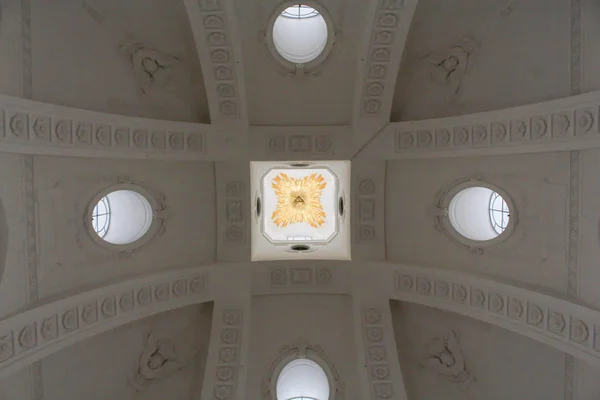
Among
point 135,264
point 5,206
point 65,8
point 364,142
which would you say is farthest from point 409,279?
point 65,8

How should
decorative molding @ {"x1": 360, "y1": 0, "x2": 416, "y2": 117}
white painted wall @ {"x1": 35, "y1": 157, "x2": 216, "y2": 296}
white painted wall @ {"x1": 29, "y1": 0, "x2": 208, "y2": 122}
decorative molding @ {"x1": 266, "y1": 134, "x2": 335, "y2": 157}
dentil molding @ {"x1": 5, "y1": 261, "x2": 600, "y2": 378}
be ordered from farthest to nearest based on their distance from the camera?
1. decorative molding @ {"x1": 266, "y1": 134, "x2": 335, "y2": 157}
2. decorative molding @ {"x1": 360, "y1": 0, "x2": 416, "y2": 117}
3. white painted wall @ {"x1": 35, "y1": 157, "x2": 216, "y2": 296}
4. white painted wall @ {"x1": 29, "y1": 0, "x2": 208, "y2": 122}
5. dentil molding @ {"x1": 5, "y1": 261, "x2": 600, "y2": 378}

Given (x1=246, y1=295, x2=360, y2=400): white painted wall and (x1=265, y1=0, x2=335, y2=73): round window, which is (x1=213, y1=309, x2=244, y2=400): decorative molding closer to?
(x1=246, y1=295, x2=360, y2=400): white painted wall

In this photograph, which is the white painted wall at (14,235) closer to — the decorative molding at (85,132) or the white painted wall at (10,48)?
the decorative molding at (85,132)

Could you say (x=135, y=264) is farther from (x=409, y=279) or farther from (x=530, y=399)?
(x=530, y=399)

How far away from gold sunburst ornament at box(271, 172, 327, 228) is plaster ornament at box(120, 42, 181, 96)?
11.3 feet

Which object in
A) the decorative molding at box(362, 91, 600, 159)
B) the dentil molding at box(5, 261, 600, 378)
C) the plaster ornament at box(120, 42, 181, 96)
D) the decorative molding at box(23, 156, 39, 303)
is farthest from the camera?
the plaster ornament at box(120, 42, 181, 96)

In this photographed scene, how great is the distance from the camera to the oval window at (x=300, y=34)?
32.0 ft

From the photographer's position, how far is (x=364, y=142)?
10047 millimetres

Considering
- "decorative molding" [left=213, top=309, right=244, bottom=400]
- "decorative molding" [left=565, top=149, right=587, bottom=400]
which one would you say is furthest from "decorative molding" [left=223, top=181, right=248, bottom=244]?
"decorative molding" [left=565, top=149, right=587, bottom=400]

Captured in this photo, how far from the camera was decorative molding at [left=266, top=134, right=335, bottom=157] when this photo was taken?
10117 mm

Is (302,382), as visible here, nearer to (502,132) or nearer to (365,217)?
(365,217)

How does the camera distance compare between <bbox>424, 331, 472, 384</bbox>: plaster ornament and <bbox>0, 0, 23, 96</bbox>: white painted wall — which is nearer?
<bbox>0, 0, 23, 96</bbox>: white painted wall

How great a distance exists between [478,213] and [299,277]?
3621 millimetres

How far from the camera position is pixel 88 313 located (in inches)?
337
